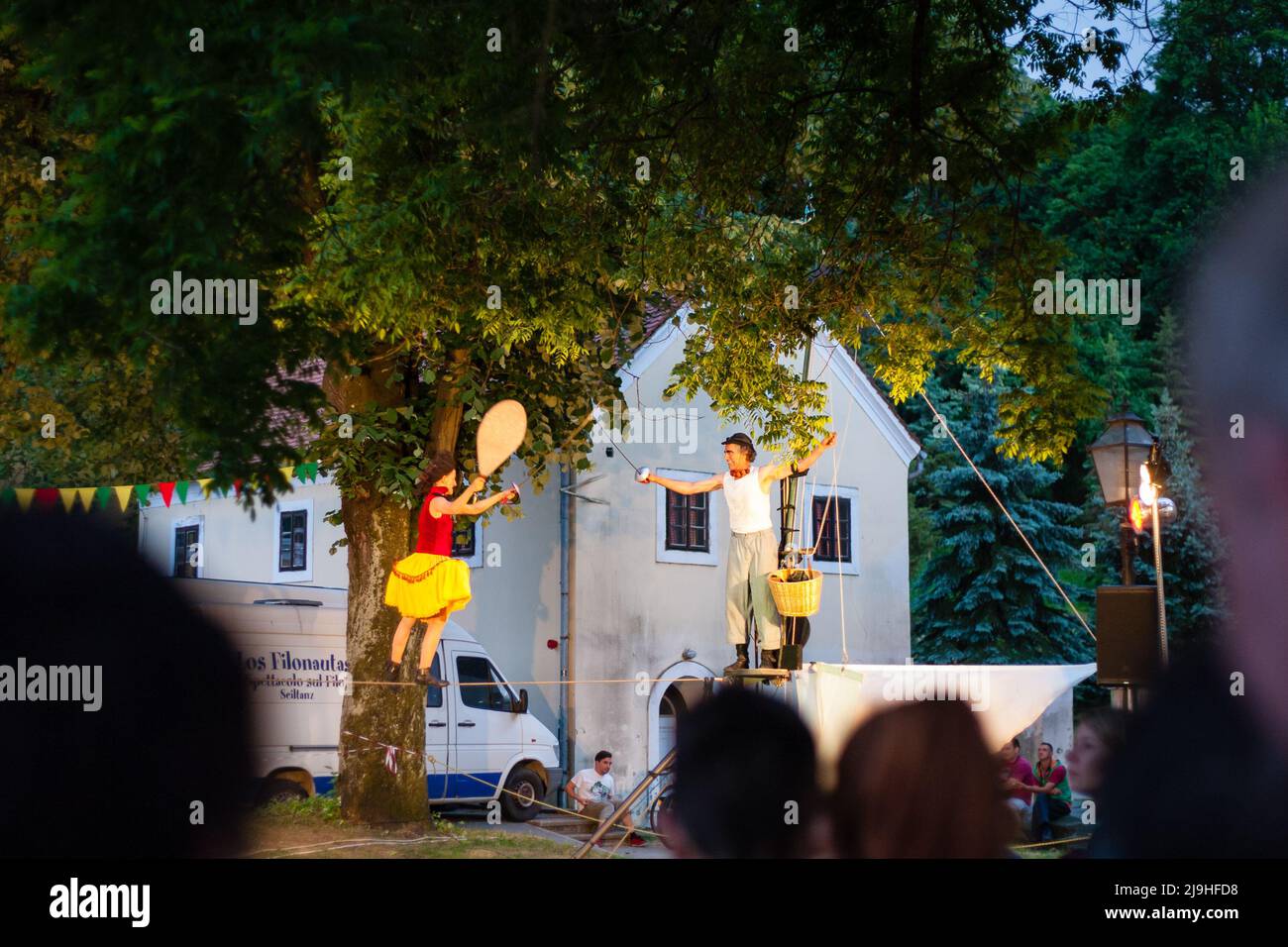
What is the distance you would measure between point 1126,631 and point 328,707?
9.25 meters

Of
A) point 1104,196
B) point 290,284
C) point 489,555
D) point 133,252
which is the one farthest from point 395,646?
point 1104,196

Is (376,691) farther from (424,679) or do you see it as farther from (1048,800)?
(1048,800)

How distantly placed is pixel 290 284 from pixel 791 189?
4082mm

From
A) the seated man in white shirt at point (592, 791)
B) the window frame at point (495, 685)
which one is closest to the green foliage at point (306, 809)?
the seated man in white shirt at point (592, 791)

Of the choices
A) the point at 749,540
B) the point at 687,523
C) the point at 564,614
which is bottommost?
the point at 564,614

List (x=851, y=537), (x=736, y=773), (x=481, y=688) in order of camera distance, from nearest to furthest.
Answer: (x=736, y=773) < (x=481, y=688) < (x=851, y=537)

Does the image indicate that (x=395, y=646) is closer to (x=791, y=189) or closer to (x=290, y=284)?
(x=290, y=284)

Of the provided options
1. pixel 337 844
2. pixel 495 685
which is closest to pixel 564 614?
pixel 495 685

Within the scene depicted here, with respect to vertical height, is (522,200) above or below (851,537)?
above

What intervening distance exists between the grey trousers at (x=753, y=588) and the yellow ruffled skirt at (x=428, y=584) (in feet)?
7.38

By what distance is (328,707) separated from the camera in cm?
1555

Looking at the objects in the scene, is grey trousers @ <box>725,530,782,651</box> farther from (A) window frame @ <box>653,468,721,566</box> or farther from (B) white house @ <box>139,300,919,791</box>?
(A) window frame @ <box>653,468,721,566</box>

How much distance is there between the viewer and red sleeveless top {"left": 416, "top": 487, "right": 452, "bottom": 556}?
→ 1069cm
